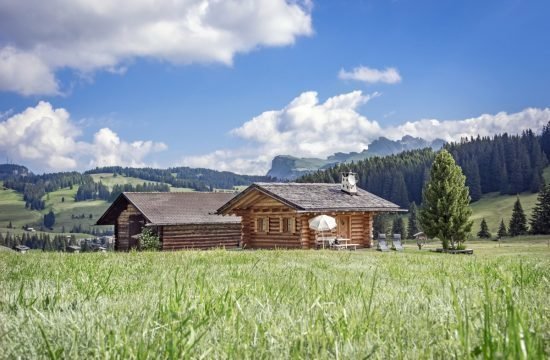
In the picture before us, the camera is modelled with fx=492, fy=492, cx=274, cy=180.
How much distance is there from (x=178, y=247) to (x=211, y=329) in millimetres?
47079

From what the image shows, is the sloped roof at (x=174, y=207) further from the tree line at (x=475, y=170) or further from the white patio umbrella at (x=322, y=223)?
the tree line at (x=475, y=170)

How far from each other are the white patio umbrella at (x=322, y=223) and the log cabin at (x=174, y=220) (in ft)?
43.0

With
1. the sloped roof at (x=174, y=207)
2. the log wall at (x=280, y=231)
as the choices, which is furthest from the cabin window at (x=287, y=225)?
the sloped roof at (x=174, y=207)

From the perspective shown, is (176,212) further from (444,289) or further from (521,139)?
(521,139)

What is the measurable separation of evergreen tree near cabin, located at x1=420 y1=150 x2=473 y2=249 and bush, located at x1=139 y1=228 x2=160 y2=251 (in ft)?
81.2

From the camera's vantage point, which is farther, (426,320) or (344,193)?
(344,193)

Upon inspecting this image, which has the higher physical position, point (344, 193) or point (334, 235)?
point (344, 193)

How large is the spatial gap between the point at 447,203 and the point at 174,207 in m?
26.4

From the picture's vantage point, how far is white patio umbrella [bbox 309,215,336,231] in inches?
1439

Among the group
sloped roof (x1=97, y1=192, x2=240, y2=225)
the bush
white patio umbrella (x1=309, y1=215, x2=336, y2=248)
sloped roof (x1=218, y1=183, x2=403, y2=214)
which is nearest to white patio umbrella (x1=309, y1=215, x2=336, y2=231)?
white patio umbrella (x1=309, y1=215, x2=336, y2=248)

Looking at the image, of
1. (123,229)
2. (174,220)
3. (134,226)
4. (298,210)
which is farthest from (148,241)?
(298,210)

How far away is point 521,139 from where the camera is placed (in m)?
157

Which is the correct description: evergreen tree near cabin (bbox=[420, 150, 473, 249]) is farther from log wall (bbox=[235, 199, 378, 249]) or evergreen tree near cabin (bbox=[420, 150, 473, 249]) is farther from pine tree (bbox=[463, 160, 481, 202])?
pine tree (bbox=[463, 160, 481, 202])

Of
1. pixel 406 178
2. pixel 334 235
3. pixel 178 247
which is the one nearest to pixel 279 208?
pixel 334 235
